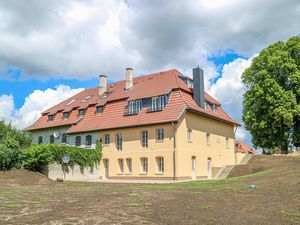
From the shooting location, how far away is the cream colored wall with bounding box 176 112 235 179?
29.7 m

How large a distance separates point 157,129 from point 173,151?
2592 millimetres

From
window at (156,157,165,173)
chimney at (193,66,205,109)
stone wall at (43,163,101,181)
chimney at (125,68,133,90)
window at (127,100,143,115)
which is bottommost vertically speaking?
stone wall at (43,163,101,181)

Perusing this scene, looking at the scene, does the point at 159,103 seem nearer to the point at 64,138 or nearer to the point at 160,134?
the point at 160,134

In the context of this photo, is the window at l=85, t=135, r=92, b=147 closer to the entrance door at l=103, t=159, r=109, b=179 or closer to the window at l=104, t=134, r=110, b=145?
the window at l=104, t=134, r=110, b=145

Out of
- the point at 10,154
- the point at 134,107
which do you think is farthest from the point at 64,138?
the point at 10,154

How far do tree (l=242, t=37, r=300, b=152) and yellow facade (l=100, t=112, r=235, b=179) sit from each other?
4.34m

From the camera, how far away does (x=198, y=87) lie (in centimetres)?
3281

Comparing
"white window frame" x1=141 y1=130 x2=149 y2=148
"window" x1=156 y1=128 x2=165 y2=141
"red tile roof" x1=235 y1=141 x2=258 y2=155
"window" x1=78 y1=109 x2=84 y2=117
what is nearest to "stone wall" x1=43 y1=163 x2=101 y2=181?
"white window frame" x1=141 y1=130 x2=149 y2=148

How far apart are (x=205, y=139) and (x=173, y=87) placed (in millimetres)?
6067

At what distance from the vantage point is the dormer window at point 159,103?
31.2 metres

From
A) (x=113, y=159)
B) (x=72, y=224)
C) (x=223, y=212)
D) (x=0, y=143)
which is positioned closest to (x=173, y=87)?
(x=113, y=159)

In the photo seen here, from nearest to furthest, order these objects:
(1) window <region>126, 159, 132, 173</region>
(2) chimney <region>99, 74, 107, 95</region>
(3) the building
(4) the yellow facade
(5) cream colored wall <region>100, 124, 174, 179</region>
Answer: (4) the yellow facade < (5) cream colored wall <region>100, 124, 174, 179</region> < (3) the building < (1) window <region>126, 159, 132, 173</region> < (2) chimney <region>99, 74, 107, 95</region>

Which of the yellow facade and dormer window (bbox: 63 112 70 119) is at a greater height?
dormer window (bbox: 63 112 70 119)

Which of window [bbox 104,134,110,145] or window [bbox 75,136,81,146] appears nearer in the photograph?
window [bbox 104,134,110,145]
